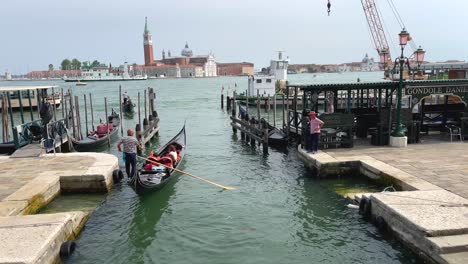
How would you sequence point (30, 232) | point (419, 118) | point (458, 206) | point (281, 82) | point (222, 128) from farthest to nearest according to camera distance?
point (281, 82), point (222, 128), point (419, 118), point (458, 206), point (30, 232)

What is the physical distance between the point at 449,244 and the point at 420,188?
2.82 meters

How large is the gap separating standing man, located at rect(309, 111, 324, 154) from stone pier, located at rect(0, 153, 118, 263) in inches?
242

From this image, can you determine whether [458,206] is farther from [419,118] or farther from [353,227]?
[419,118]

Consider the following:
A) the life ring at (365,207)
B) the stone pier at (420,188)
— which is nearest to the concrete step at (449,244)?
the stone pier at (420,188)

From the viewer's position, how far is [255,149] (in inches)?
732

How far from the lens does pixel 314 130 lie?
1264 centimetres

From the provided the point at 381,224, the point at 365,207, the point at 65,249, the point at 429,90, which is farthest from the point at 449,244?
the point at 429,90

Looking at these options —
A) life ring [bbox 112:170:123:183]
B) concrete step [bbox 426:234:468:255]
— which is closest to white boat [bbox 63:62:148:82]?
life ring [bbox 112:170:123:183]

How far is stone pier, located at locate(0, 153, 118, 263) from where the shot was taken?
21.4 feet

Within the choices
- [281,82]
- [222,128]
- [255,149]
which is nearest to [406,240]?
[255,149]

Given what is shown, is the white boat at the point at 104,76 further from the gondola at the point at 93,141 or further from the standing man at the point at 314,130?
the standing man at the point at 314,130

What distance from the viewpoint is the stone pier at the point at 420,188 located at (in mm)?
6578

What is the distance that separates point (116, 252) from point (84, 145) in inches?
440

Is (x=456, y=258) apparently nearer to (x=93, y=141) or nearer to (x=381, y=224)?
(x=381, y=224)
